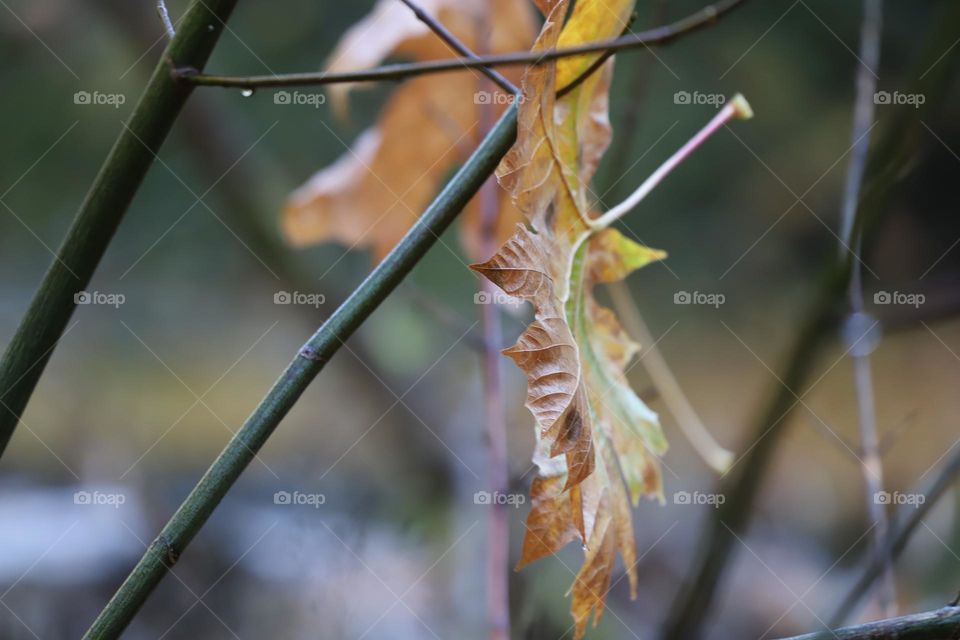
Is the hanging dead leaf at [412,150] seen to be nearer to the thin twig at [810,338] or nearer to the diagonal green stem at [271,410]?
the thin twig at [810,338]

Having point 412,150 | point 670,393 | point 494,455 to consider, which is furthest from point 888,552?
point 412,150

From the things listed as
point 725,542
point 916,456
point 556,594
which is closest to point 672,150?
point 916,456

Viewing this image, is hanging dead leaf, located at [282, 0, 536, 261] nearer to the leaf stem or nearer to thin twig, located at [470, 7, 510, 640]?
thin twig, located at [470, 7, 510, 640]

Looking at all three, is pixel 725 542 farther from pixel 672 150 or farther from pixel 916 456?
pixel 916 456

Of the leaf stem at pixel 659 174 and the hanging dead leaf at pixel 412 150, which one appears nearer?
the leaf stem at pixel 659 174

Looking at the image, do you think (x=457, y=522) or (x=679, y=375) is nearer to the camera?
(x=457, y=522)

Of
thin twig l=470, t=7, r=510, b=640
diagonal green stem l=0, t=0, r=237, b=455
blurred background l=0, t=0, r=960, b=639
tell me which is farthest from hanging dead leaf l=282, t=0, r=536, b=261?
diagonal green stem l=0, t=0, r=237, b=455

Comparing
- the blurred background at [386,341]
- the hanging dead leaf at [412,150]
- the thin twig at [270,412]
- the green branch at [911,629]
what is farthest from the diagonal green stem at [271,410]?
the blurred background at [386,341]
